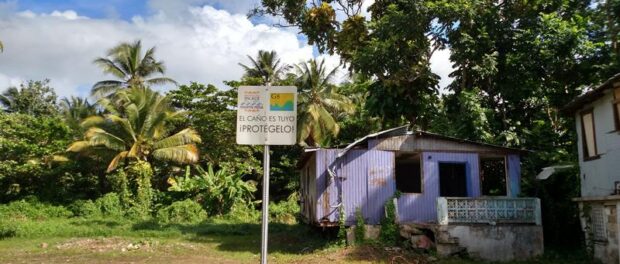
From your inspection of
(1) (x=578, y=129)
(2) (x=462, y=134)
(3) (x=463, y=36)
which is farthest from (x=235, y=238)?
(1) (x=578, y=129)

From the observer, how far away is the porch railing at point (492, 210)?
14344mm

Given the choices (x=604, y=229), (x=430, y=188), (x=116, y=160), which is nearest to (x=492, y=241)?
(x=430, y=188)

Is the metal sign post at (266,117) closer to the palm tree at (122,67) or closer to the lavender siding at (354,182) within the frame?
the lavender siding at (354,182)

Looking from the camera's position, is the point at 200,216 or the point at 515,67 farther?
the point at 200,216

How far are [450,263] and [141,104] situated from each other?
18878 mm

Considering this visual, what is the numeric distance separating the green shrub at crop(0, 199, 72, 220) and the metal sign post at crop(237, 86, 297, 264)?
25750 mm

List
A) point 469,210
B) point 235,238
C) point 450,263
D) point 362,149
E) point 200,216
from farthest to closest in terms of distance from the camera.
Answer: point 200,216, point 235,238, point 362,149, point 469,210, point 450,263

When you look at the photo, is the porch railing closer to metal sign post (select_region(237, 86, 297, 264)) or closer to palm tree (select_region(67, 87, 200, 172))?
metal sign post (select_region(237, 86, 297, 264))

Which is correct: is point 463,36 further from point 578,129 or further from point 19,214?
point 19,214

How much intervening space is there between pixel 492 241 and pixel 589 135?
148 inches

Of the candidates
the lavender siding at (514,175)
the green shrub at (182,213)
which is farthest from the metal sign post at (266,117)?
the green shrub at (182,213)

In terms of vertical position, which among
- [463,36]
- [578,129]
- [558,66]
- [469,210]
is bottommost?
[469,210]

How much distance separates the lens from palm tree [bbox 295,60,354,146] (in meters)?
30.1

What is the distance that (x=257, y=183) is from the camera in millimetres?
31609
